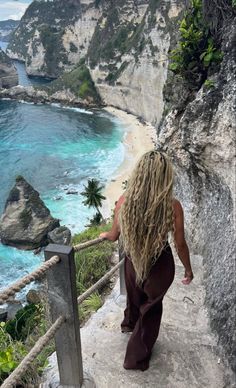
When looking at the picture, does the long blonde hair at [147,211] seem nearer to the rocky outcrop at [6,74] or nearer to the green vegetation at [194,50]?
the green vegetation at [194,50]

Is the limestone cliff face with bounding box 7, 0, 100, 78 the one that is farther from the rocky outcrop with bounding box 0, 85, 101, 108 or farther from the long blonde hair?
the long blonde hair

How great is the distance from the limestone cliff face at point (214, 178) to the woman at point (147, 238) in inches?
37.5

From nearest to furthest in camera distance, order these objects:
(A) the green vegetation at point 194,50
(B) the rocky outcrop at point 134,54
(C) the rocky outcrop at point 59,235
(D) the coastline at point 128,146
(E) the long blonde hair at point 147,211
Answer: (E) the long blonde hair at point 147,211 → (A) the green vegetation at point 194,50 → (C) the rocky outcrop at point 59,235 → (D) the coastline at point 128,146 → (B) the rocky outcrop at point 134,54

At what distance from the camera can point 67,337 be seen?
328 cm

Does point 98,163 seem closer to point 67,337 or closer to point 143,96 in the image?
point 143,96

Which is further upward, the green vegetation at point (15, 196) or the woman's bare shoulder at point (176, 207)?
the woman's bare shoulder at point (176, 207)

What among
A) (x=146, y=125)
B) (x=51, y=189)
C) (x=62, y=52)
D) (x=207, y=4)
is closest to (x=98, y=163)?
(x=51, y=189)

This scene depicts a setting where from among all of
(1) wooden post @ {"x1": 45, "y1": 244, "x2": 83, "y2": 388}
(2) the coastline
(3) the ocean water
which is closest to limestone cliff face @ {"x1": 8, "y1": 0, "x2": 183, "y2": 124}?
Answer: (2) the coastline

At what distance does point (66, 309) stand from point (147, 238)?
89cm

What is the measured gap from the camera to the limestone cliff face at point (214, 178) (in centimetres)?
477

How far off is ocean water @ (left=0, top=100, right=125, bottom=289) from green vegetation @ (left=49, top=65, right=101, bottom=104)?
4.59 metres

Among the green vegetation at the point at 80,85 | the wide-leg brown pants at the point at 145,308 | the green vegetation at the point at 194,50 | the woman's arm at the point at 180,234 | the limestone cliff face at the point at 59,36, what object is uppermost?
the limestone cliff face at the point at 59,36

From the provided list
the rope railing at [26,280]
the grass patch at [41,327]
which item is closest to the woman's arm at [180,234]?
the rope railing at [26,280]

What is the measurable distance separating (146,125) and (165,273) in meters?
55.0
